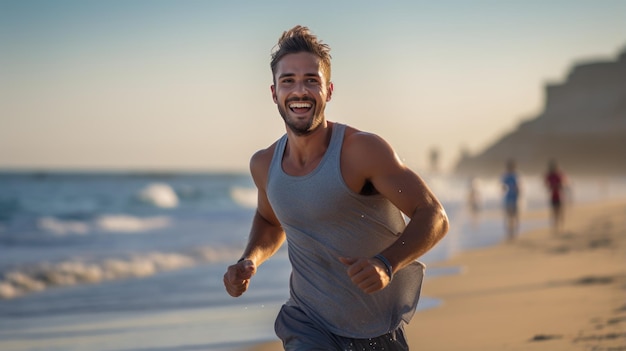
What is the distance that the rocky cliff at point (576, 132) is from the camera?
15762 cm

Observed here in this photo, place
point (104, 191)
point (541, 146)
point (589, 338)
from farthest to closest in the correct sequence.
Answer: point (541, 146), point (104, 191), point (589, 338)

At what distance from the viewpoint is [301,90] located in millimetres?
3191

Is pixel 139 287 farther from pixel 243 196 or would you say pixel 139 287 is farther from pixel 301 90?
pixel 243 196

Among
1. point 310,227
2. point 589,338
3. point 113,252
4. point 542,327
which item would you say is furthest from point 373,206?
point 113,252

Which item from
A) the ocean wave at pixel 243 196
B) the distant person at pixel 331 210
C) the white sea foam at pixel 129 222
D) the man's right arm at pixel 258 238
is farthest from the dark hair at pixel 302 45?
the ocean wave at pixel 243 196

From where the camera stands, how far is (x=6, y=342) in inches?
299

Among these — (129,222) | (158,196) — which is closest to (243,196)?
(158,196)

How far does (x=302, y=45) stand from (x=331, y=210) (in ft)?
1.99

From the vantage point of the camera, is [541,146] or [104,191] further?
[541,146]

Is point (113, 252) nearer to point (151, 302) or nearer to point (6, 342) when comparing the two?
point (151, 302)

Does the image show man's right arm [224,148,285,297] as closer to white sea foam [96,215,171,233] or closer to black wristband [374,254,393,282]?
black wristband [374,254,393,282]

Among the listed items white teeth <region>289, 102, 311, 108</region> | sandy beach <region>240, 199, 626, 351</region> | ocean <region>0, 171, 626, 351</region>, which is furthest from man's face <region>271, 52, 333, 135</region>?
sandy beach <region>240, 199, 626, 351</region>

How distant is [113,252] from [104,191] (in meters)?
39.5

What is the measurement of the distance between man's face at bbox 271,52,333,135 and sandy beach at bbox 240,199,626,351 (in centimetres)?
381
